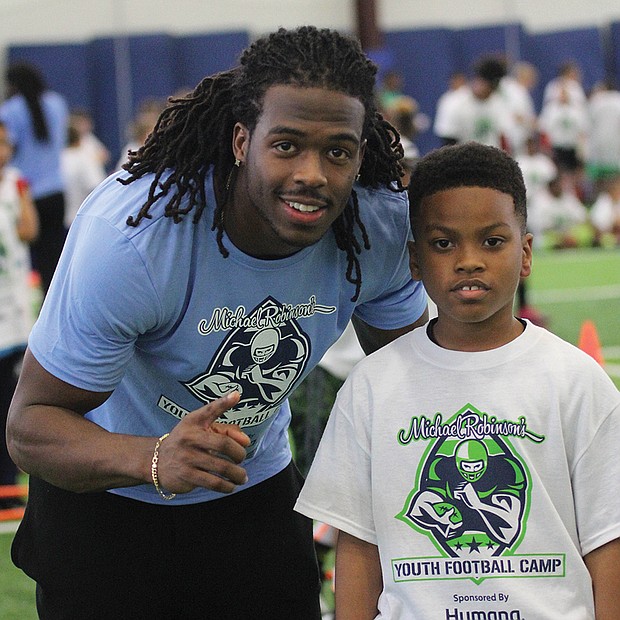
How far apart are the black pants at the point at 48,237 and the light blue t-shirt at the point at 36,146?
106 mm

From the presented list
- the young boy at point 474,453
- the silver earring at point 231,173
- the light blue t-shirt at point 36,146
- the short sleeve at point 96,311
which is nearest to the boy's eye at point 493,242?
the young boy at point 474,453

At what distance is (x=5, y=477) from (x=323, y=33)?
3864 millimetres

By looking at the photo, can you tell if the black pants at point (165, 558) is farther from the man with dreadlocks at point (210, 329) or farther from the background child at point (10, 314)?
the background child at point (10, 314)

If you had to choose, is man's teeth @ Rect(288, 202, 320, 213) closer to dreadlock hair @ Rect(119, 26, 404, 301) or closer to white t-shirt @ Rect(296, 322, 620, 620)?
dreadlock hair @ Rect(119, 26, 404, 301)

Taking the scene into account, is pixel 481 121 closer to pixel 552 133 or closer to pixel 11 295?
pixel 552 133

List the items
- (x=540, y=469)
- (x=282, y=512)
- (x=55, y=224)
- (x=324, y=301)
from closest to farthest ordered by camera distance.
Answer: (x=540, y=469), (x=324, y=301), (x=282, y=512), (x=55, y=224)

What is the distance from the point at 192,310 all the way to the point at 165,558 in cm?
66

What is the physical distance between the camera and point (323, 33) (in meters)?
2.50

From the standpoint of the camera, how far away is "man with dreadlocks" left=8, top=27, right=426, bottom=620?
2.38m

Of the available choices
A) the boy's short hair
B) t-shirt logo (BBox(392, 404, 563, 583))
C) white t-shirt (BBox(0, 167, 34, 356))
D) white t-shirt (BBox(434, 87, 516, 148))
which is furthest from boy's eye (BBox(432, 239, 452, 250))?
white t-shirt (BBox(434, 87, 516, 148))

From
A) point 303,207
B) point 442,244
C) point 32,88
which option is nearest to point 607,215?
point 32,88

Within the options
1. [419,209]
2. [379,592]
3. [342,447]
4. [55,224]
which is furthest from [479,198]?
[55,224]

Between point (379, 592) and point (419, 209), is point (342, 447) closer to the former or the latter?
point (379, 592)

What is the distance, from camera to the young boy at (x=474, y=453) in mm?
2334
